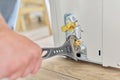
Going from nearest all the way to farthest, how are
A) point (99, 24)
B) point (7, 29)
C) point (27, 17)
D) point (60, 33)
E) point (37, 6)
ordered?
point (7, 29) < point (99, 24) < point (60, 33) < point (37, 6) < point (27, 17)

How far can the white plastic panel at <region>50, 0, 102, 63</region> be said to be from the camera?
20.7 inches

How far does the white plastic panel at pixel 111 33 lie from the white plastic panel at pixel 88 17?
2cm

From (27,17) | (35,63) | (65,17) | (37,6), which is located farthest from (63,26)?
(27,17)

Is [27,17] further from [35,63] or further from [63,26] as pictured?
[35,63]

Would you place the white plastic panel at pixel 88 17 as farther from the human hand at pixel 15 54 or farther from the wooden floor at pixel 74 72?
the human hand at pixel 15 54

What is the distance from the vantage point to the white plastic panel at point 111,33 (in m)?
0.49

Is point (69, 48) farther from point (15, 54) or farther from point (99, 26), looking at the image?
point (15, 54)

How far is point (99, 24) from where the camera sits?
20.7 inches

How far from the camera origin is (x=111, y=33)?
51 centimetres

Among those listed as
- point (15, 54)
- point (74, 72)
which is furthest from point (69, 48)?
point (15, 54)

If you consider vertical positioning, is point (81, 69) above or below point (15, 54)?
below

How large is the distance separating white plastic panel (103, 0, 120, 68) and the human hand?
0.30 m

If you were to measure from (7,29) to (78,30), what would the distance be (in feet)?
1.19

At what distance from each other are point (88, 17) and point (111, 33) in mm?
77
